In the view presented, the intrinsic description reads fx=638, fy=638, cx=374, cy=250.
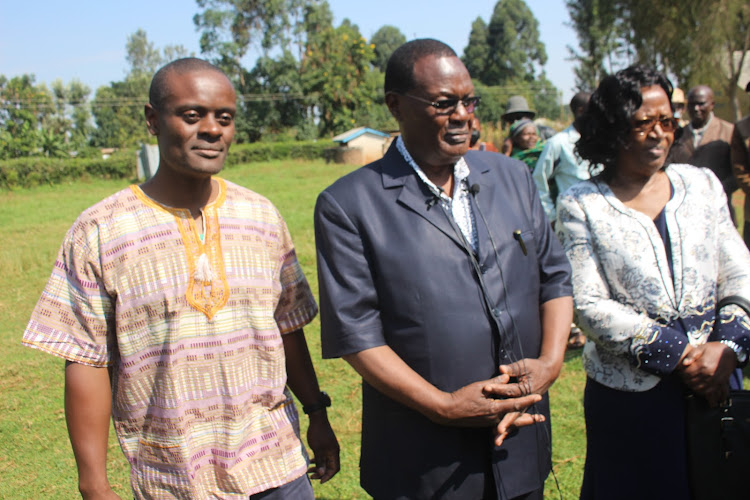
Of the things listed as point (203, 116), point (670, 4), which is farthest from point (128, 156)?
point (203, 116)

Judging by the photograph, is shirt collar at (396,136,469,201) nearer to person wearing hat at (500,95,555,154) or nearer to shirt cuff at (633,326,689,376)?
shirt cuff at (633,326,689,376)

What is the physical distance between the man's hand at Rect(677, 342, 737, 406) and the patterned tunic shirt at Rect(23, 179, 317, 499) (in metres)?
1.44

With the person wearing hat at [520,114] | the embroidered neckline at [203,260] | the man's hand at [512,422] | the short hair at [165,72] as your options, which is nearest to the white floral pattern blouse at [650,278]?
the man's hand at [512,422]

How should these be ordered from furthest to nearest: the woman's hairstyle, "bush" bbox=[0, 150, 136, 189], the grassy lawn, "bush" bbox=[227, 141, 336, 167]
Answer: "bush" bbox=[227, 141, 336, 167] < "bush" bbox=[0, 150, 136, 189] < the grassy lawn < the woman's hairstyle

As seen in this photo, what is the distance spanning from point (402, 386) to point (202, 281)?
687mm

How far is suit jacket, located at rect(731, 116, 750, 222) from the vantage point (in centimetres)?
457

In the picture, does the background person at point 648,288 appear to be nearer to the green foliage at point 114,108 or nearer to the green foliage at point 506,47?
the green foliage at point 114,108

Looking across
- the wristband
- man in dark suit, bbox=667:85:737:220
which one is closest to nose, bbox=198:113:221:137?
the wristband

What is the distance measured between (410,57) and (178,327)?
1.11 m

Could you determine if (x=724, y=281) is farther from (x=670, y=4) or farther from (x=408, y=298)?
(x=670, y=4)

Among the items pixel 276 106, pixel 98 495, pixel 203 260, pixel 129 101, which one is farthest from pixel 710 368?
pixel 129 101

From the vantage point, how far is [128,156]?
30.1 meters

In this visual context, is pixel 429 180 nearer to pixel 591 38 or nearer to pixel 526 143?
pixel 526 143

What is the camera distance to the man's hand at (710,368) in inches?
89.0
